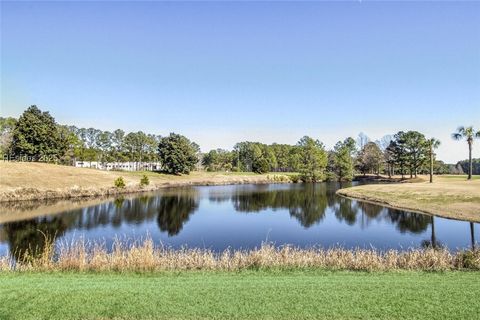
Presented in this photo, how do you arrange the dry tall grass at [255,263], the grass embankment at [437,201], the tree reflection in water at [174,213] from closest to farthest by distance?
the dry tall grass at [255,263], the tree reflection in water at [174,213], the grass embankment at [437,201]

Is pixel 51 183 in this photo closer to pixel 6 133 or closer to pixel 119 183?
pixel 119 183

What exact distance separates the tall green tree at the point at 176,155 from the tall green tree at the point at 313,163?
36298mm

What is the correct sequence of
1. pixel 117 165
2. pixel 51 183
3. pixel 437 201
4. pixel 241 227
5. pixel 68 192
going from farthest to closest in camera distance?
pixel 117 165, pixel 51 183, pixel 68 192, pixel 437 201, pixel 241 227

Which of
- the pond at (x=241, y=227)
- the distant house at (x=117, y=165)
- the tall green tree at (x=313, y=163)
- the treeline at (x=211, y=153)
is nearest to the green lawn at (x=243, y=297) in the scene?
the pond at (x=241, y=227)

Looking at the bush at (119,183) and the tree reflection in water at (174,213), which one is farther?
the bush at (119,183)

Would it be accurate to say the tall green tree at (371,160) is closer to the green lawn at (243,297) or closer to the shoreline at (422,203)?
the shoreline at (422,203)

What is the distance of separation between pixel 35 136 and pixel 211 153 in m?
88.4

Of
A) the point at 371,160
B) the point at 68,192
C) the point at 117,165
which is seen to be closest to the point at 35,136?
the point at 68,192

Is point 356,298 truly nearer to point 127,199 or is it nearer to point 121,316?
point 121,316

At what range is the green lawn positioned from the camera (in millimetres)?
9328

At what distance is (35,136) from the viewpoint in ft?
269

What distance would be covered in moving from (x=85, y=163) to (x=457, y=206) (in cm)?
12419

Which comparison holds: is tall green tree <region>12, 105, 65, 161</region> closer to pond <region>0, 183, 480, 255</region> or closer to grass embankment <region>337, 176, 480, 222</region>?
pond <region>0, 183, 480, 255</region>

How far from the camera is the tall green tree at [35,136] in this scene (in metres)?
80.8
